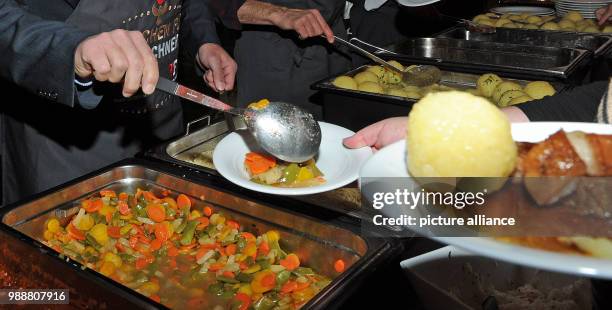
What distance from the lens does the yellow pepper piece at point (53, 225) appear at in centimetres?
135

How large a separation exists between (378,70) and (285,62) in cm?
61

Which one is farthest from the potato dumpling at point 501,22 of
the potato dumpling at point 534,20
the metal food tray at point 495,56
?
the metal food tray at point 495,56

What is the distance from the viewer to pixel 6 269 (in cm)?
122

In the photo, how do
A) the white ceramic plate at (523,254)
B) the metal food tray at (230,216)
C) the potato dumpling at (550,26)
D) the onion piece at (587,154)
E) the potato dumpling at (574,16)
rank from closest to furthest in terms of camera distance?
1. the white ceramic plate at (523,254)
2. the onion piece at (587,154)
3. the metal food tray at (230,216)
4. the potato dumpling at (550,26)
5. the potato dumpling at (574,16)

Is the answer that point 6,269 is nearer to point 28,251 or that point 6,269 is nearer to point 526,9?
point 28,251

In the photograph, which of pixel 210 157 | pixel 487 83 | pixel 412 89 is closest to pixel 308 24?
pixel 412 89

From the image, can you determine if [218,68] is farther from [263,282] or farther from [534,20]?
[534,20]

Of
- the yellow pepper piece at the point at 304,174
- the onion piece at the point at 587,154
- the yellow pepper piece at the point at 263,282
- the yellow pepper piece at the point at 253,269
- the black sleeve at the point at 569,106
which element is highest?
the onion piece at the point at 587,154

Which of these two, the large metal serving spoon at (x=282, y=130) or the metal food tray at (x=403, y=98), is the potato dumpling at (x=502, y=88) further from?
the large metal serving spoon at (x=282, y=130)

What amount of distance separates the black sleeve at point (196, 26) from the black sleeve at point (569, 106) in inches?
51.4

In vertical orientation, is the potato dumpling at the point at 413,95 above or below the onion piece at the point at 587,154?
below

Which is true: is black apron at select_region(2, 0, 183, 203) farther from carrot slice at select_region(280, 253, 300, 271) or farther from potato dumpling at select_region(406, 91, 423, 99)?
potato dumpling at select_region(406, 91, 423, 99)

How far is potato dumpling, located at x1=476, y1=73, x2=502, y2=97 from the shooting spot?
85.4 inches

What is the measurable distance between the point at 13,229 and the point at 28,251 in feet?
0.29
